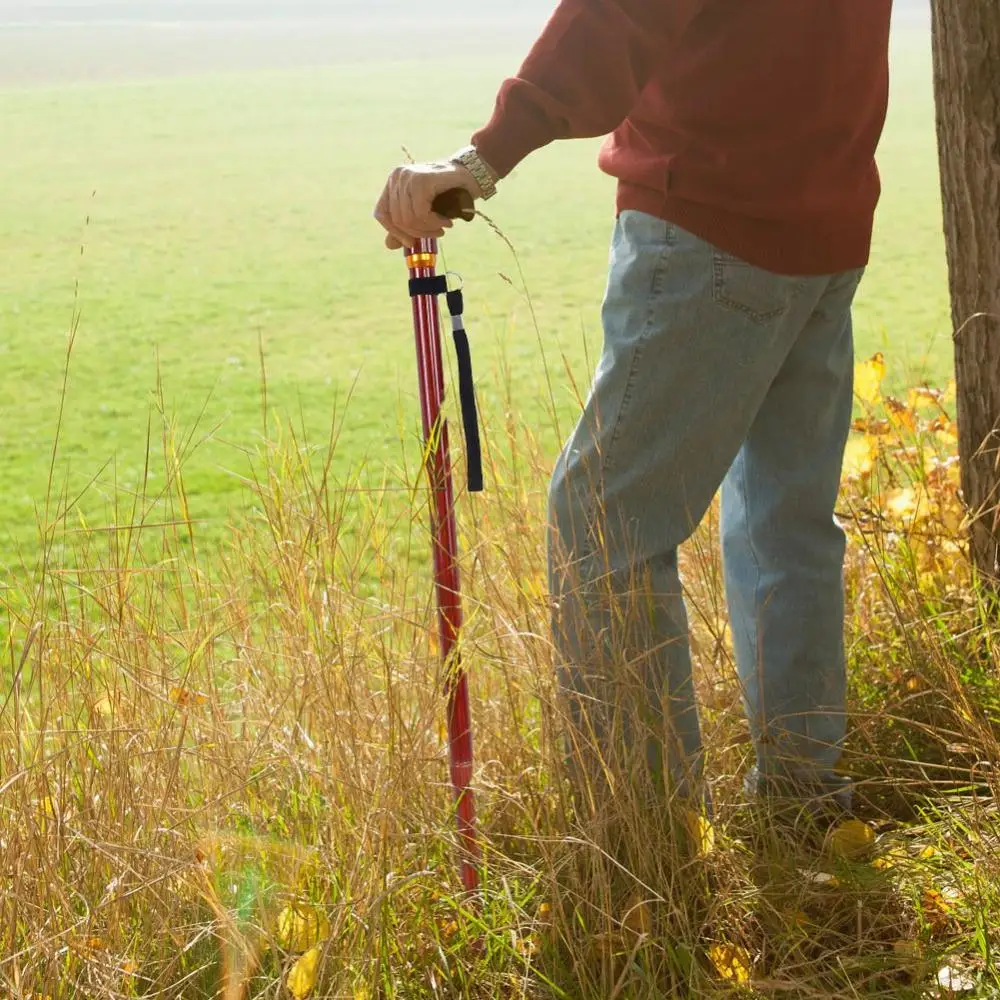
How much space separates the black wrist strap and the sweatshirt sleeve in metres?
0.18

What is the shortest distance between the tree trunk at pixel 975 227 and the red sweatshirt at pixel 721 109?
0.58 meters

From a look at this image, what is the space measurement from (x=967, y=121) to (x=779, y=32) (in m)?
0.82

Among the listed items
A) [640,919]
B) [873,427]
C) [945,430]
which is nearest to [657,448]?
[640,919]

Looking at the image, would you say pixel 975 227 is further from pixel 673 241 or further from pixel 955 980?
pixel 955 980

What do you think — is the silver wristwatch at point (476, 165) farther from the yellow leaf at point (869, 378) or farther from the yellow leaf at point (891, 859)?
the yellow leaf at point (869, 378)

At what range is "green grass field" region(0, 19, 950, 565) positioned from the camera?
518 cm

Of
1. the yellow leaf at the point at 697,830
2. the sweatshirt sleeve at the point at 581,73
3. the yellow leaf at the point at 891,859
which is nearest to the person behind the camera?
the sweatshirt sleeve at the point at 581,73

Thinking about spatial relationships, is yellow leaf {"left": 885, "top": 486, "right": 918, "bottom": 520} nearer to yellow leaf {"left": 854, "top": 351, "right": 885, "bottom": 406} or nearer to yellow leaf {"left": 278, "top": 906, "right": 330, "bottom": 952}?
yellow leaf {"left": 854, "top": 351, "right": 885, "bottom": 406}

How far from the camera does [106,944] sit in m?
1.56

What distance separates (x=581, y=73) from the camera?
1481 mm

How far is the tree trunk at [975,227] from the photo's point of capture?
2.21 meters

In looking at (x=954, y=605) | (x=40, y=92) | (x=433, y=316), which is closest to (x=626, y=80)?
(x=433, y=316)

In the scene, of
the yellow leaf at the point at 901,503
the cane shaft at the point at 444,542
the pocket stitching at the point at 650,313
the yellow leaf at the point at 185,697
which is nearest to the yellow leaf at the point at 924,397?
the yellow leaf at the point at 901,503

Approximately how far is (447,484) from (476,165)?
0.40 m
